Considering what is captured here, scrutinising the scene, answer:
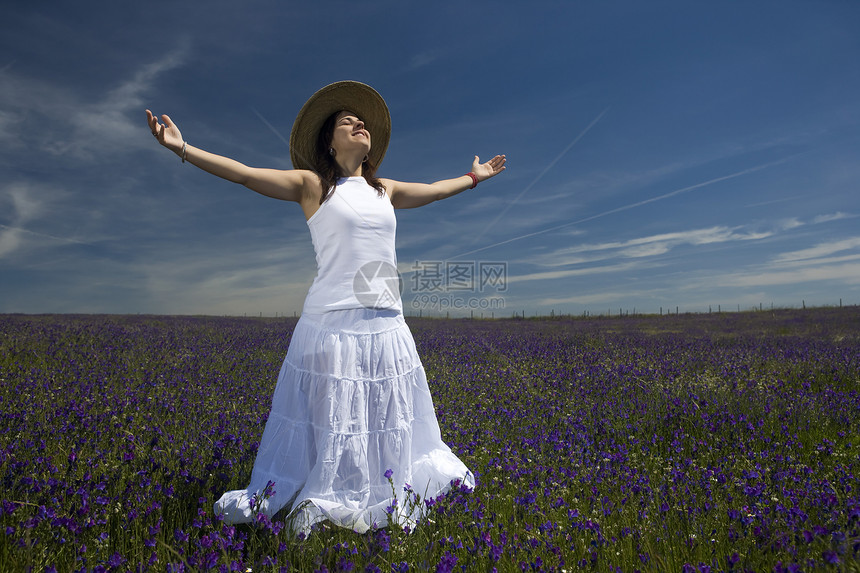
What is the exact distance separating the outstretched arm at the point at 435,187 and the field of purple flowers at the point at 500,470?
191 centimetres

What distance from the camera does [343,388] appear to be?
2500 millimetres

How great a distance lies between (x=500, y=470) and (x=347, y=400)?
143 centimetres

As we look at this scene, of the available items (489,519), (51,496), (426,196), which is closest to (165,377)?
(51,496)

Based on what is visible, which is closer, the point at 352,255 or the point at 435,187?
the point at 352,255

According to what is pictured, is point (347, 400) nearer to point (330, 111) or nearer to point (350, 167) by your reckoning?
point (350, 167)

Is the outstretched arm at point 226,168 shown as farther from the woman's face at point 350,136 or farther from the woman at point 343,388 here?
the woman's face at point 350,136

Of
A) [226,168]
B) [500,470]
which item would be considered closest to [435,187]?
[226,168]

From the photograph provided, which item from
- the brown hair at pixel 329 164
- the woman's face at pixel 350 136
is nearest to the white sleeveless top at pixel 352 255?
the brown hair at pixel 329 164

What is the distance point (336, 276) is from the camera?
262cm

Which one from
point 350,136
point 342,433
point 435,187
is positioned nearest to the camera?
point 342,433

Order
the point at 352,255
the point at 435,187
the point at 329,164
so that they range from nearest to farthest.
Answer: the point at 352,255
the point at 329,164
the point at 435,187

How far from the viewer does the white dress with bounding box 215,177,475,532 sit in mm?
2451

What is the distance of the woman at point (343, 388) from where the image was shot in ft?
8.07

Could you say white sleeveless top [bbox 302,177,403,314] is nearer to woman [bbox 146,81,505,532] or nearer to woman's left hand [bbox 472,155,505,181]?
woman [bbox 146,81,505,532]
